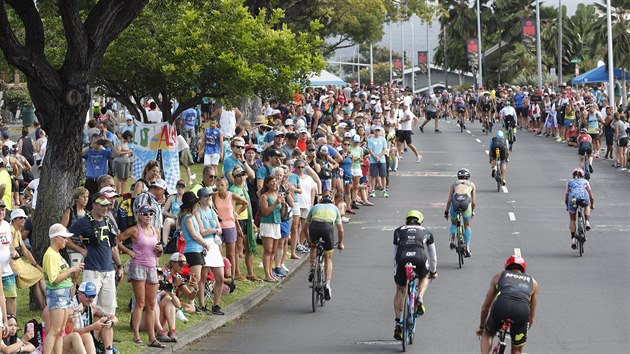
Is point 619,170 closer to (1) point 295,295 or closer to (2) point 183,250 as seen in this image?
(1) point 295,295

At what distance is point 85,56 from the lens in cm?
1830

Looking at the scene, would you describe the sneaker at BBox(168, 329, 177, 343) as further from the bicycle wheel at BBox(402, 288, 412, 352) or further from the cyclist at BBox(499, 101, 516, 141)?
the cyclist at BBox(499, 101, 516, 141)

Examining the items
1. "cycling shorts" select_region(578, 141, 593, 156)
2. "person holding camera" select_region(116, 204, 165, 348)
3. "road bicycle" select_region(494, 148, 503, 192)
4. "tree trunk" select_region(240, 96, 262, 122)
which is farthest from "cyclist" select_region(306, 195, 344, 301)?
"tree trunk" select_region(240, 96, 262, 122)

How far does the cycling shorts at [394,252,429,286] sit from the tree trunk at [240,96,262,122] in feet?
79.2

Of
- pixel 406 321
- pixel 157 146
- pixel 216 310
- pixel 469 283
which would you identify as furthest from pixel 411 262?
pixel 157 146

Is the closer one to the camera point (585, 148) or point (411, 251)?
point (411, 251)

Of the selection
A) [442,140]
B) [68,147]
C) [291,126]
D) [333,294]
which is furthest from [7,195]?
[442,140]

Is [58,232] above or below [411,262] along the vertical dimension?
above

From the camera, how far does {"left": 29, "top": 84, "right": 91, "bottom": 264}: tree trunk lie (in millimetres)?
18297

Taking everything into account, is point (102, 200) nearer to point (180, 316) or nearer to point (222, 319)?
point (180, 316)

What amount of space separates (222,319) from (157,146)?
9467mm

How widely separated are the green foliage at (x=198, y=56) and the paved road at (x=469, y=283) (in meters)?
4.03

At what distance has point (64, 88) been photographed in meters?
18.2

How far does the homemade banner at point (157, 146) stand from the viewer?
27.1 meters
